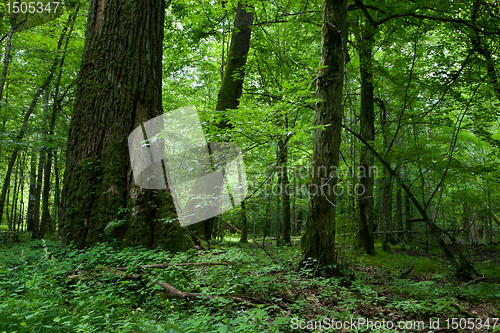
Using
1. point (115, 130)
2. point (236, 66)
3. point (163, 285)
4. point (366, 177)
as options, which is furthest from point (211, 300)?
point (366, 177)

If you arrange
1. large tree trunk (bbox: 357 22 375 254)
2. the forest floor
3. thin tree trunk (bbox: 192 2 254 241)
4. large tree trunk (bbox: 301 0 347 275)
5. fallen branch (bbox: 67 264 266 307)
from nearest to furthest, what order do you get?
1. the forest floor
2. fallen branch (bbox: 67 264 266 307)
3. large tree trunk (bbox: 301 0 347 275)
4. thin tree trunk (bbox: 192 2 254 241)
5. large tree trunk (bbox: 357 22 375 254)

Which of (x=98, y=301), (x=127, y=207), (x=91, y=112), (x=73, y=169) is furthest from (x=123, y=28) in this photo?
(x=98, y=301)

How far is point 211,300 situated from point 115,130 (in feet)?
10.8

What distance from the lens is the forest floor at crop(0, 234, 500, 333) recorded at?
7.09 feet

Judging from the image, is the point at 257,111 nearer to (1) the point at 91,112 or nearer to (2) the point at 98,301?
(1) the point at 91,112

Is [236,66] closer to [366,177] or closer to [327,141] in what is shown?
[327,141]

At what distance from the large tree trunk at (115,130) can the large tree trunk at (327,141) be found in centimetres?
203

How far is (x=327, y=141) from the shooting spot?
14.2 ft

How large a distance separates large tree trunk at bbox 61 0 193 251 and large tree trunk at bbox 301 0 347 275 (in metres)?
2.03

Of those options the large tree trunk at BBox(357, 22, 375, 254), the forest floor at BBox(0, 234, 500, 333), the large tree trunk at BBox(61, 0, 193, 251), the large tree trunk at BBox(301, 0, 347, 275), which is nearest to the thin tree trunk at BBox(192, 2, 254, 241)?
the large tree trunk at BBox(61, 0, 193, 251)

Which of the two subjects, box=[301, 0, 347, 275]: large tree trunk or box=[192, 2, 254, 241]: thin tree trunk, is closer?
box=[301, 0, 347, 275]: large tree trunk

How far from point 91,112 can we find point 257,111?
2.81m

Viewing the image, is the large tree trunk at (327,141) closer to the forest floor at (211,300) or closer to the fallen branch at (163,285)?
the forest floor at (211,300)

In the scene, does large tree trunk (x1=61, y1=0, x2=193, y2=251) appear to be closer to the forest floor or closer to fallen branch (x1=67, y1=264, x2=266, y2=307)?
the forest floor
